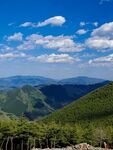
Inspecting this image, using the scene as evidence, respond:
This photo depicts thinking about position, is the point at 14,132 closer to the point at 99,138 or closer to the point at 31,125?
the point at 31,125

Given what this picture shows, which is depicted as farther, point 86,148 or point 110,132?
point 110,132

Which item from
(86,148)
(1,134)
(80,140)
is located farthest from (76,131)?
(86,148)

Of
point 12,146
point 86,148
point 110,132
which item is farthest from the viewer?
point 110,132

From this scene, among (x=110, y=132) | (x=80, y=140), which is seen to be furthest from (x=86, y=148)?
(x=110, y=132)

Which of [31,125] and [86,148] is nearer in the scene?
[86,148]

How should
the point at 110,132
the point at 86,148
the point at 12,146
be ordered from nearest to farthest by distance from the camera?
the point at 86,148, the point at 12,146, the point at 110,132

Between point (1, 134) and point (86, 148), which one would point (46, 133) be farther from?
point (86, 148)

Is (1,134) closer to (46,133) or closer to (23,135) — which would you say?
(23,135)
